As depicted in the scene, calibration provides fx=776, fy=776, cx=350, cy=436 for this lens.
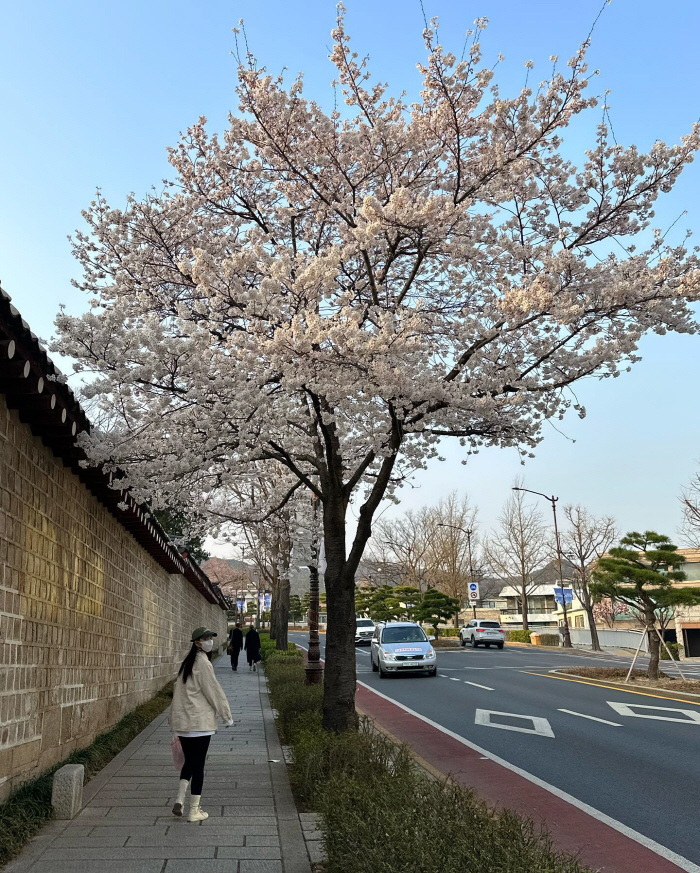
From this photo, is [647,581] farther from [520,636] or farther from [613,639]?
[520,636]

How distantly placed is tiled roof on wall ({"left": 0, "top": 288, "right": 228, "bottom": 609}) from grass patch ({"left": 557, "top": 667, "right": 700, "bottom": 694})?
13763 mm

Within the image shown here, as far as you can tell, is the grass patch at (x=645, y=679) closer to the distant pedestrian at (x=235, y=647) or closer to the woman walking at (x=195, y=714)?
the distant pedestrian at (x=235, y=647)

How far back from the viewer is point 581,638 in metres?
57.2

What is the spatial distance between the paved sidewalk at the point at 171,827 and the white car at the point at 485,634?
3434cm

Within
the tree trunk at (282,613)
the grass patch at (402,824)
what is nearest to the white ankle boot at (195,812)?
the grass patch at (402,824)

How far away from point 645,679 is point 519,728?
9.08 meters

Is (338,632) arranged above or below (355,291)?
below

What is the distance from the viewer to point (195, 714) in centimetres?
697

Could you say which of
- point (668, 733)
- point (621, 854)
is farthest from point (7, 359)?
point (668, 733)

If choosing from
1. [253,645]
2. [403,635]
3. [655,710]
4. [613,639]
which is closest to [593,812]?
[655,710]

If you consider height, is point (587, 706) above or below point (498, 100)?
below

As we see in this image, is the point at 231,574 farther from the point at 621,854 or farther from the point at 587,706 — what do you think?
the point at 621,854

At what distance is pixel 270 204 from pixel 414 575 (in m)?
51.1

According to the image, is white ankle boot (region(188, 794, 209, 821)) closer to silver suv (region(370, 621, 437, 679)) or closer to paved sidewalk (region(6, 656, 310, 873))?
paved sidewalk (region(6, 656, 310, 873))
